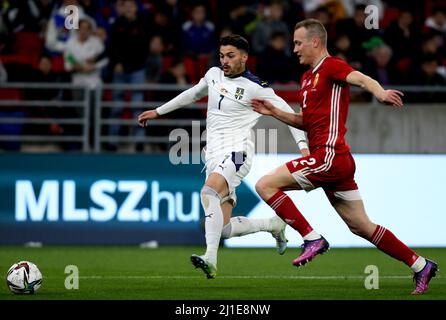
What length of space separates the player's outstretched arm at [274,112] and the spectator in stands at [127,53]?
26.2 feet

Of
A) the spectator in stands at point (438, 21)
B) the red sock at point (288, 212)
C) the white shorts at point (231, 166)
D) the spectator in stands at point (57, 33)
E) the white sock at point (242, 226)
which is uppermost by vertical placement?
the spectator in stands at point (438, 21)

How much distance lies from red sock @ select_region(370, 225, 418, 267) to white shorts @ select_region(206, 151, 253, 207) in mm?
1693

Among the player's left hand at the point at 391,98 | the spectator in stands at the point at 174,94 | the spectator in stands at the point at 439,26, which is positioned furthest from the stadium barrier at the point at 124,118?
A: the player's left hand at the point at 391,98

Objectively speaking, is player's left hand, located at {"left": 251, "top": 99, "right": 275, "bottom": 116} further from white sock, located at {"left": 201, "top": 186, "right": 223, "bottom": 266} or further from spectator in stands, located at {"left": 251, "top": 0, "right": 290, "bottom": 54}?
spectator in stands, located at {"left": 251, "top": 0, "right": 290, "bottom": 54}

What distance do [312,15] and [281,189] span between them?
9994 mm

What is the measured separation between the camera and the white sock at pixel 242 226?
40.3 feet

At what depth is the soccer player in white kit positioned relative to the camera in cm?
1183

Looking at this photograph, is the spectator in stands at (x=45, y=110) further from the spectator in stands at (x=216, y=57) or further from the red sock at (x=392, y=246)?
the red sock at (x=392, y=246)

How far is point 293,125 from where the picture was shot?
11.3 m
